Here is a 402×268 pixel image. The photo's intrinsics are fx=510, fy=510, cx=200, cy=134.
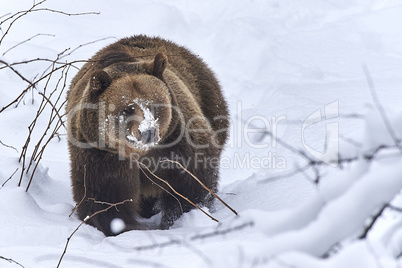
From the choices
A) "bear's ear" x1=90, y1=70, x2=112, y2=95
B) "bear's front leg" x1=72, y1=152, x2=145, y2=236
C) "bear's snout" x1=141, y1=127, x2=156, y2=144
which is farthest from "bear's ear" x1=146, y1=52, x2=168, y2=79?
"bear's front leg" x1=72, y1=152, x2=145, y2=236

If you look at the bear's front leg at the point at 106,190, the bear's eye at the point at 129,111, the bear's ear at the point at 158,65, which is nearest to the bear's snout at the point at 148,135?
the bear's eye at the point at 129,111

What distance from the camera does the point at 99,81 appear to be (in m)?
3.56

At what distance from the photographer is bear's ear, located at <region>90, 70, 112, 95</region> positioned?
3.51 meters

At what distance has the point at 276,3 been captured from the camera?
907cm

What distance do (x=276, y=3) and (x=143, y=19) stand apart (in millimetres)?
2373

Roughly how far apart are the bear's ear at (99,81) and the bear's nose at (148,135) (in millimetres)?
495

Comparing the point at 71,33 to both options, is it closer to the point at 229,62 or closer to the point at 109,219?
the point at 229,62

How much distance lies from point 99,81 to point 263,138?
178 cm

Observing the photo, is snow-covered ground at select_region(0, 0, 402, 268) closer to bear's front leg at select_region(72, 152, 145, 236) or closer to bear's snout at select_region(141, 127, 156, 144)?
bear's front leg at select_region(72, 152, 145, 236)

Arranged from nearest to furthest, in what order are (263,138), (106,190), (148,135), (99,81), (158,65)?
1. (148,135)
2. (99,81)
3. (158,65)
4. (106,190)
5. (263,138)

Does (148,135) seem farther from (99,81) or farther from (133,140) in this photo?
(99,81)

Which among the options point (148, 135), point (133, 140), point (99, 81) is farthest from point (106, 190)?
point (99, 81)

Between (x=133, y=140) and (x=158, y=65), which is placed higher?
(x=158, y=65)

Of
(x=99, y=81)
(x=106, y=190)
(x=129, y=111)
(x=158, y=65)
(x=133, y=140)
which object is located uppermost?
(x=158, y=65)
